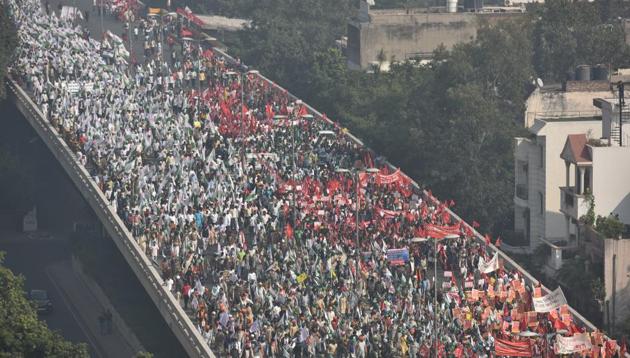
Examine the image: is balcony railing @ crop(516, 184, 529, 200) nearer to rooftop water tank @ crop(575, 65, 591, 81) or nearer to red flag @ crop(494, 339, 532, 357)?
rooftop water tank @ crop(575, 65, 591, 81)

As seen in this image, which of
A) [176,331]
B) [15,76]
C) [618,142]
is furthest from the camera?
[15,76]

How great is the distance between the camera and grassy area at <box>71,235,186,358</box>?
377ft

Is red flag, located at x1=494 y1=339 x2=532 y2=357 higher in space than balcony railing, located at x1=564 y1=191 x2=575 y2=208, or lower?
lower

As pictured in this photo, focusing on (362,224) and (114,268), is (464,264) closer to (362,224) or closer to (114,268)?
(362,224)

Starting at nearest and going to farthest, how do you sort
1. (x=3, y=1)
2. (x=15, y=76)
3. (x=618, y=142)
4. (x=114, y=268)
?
(x=618, y=142)
(x=114, y=268)
(x=15, y=76)
(x=3, y=1)

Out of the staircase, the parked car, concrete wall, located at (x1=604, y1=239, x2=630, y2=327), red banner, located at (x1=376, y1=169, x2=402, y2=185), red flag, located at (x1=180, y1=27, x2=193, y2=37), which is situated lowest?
the parked car

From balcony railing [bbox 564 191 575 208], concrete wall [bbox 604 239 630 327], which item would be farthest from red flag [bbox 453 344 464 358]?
balcony railing [bbox 564 191 575 208]

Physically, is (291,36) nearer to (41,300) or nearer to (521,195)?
(521,195)

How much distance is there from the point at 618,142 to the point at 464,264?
1172 centimetres

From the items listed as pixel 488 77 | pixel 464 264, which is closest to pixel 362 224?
pixel 464 264

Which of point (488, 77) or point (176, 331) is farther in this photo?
point (488, 77)

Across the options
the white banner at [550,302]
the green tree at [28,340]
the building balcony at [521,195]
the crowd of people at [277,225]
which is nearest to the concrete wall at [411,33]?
the crowd of people at [277,225]

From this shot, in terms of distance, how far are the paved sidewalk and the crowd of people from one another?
6.31 meters

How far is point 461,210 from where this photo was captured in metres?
131
